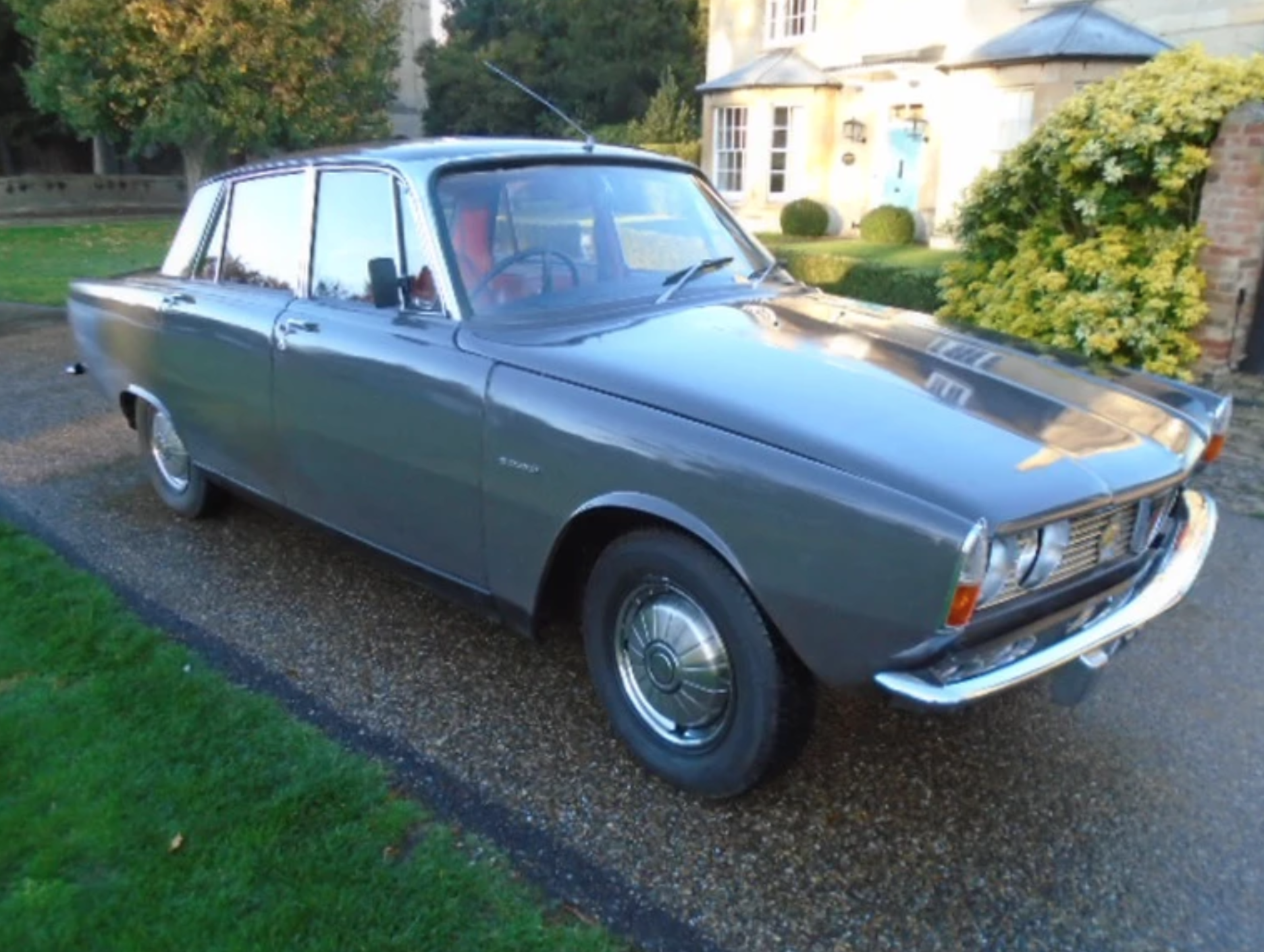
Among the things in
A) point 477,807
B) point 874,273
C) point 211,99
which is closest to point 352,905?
point 477,807

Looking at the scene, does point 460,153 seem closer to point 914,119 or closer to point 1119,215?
point 1119,215

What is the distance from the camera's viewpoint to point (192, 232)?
4988 mm

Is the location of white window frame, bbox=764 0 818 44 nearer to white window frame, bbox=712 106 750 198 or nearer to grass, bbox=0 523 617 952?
white window frame, bbox=712 106 750 198

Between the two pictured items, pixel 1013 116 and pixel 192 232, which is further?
pixel 1013 116

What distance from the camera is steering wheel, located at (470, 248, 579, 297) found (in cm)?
347

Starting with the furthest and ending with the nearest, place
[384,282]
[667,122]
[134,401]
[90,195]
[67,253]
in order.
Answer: [667,122]
[90,195]
[67,253]
[134,401]
[384,282]

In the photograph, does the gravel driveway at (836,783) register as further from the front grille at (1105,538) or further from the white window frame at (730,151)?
the white window frame at (730,151)

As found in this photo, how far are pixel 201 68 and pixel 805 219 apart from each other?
1249 cm

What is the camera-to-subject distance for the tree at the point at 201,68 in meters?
19.8

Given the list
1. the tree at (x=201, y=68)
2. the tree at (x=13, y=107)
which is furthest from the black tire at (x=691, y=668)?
the tree at (x=13, y=107)

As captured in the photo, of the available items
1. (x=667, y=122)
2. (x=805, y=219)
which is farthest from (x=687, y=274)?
(x=667, y=122)

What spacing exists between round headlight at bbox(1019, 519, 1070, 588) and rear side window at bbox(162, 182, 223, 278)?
4.06m

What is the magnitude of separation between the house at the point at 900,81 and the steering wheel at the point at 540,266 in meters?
14.1

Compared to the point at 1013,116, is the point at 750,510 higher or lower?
lower
